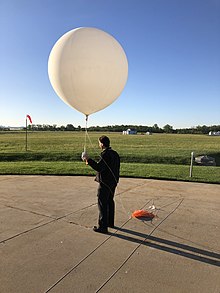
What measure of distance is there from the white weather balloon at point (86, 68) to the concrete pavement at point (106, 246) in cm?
219

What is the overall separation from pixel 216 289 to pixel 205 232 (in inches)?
60.0

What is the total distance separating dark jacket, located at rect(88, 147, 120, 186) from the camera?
3.72m

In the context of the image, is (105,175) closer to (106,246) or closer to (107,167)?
(107,167)

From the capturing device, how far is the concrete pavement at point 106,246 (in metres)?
2.59

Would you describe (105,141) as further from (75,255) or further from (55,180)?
(55,180)

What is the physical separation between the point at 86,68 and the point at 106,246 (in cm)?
288

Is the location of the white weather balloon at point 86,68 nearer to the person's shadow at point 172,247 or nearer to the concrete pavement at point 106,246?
the concrete pavement at point 106,246

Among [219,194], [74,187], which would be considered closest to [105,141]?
[74,187]

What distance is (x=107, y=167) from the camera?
3.74 m

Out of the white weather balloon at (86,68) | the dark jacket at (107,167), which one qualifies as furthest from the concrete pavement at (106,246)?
the white weather balloon at (86,68)

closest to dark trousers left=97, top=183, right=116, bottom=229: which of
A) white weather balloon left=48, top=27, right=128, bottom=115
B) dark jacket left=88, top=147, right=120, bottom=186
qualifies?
dark jacket left=88, top=147, right=120, bottom=186

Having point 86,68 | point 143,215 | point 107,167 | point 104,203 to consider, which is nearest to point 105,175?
point 107,167

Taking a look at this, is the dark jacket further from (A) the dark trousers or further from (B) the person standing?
(A) the dark trousers

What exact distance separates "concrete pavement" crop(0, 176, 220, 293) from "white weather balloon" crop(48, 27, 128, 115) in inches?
86.1
